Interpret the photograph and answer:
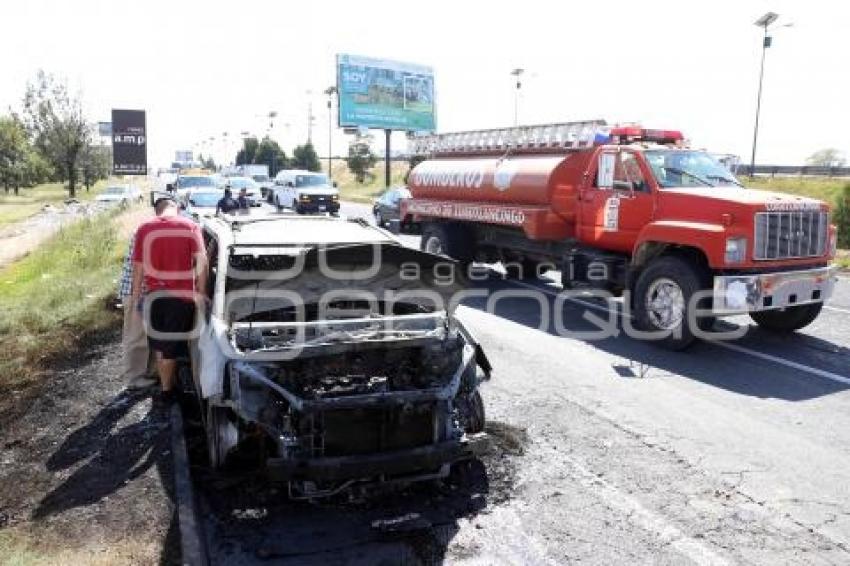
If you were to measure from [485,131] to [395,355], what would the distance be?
9.43 meters

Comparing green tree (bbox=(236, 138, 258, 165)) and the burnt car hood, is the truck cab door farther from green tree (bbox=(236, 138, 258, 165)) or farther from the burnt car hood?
green tree (bbox=(236, 138, 258, 165))

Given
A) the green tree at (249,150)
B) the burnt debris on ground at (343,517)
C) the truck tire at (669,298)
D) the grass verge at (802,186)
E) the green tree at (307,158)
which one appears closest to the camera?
the burnt debris on ground at (343,517)

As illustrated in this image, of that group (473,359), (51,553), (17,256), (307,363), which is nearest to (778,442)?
(473,359)

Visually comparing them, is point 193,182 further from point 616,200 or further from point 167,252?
point 167,252

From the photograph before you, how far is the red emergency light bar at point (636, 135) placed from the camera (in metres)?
10.3

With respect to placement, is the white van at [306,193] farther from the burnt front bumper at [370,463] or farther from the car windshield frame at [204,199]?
the burnt front bumper at [370,463]

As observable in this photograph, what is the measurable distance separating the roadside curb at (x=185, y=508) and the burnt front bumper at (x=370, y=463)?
0.50 meters

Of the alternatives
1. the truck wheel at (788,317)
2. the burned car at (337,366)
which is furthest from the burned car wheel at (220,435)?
the truck wheel at (788,317)

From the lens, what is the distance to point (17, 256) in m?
22.2

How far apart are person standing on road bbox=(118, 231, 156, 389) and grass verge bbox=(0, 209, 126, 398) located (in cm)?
122

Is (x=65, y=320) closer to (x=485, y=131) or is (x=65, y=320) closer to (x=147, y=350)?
(x=147, y=350)

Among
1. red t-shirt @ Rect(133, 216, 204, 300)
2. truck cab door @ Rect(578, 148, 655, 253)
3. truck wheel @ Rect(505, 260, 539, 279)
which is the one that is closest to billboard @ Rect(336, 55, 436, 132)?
truck wheel @ Rect(505, 260, 539, 279)

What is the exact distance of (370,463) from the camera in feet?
13.2

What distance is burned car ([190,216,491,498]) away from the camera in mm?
4066
